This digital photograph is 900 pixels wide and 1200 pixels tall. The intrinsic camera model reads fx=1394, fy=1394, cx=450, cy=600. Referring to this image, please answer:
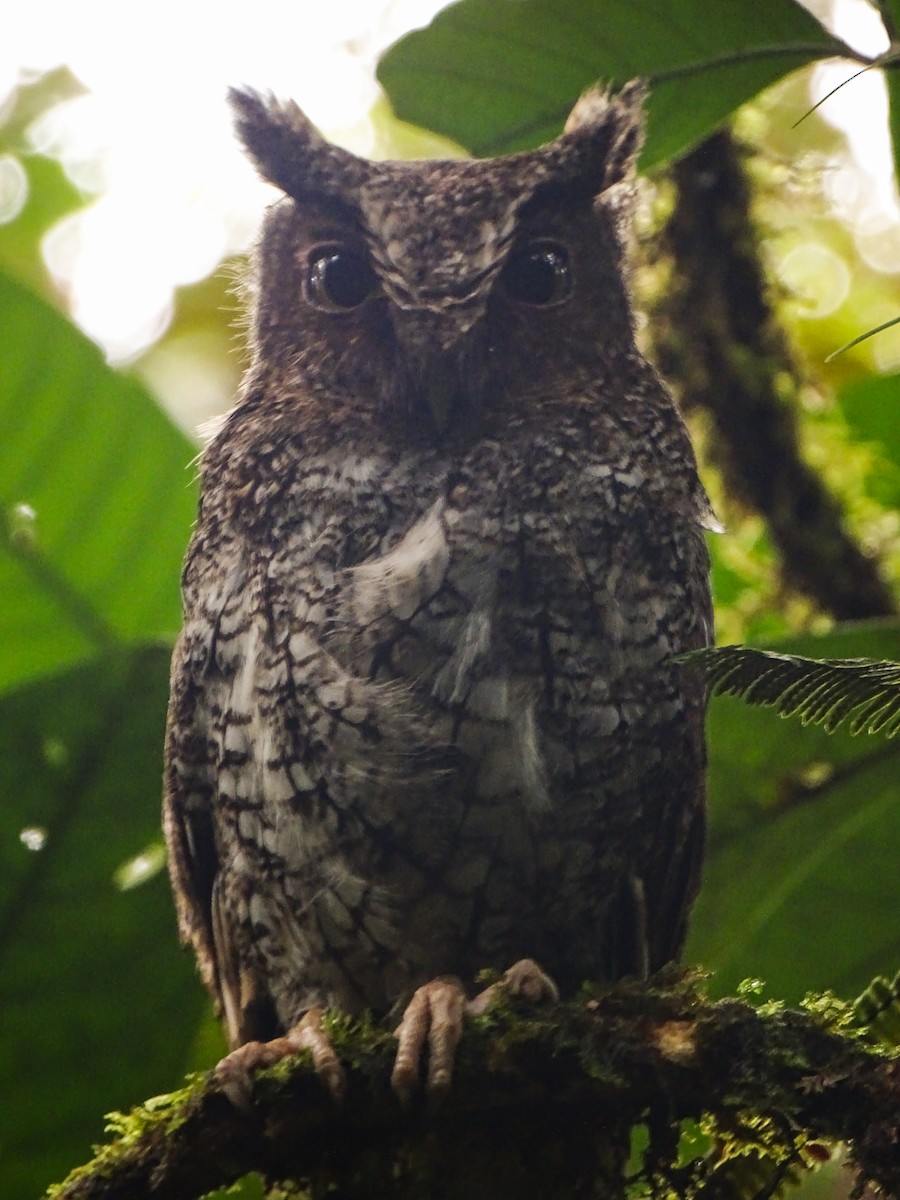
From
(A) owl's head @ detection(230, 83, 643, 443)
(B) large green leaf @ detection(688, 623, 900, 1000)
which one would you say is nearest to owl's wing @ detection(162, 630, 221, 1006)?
(A) owl's head @ detection(230, 83, 643, 443)

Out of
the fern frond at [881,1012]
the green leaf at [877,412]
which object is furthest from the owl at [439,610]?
the green leaf at [877,412]

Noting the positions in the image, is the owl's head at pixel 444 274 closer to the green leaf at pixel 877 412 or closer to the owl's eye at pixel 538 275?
the owl's eye at pixel 538 275

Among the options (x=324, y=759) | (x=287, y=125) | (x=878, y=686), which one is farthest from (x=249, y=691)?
(x=878, y=686)

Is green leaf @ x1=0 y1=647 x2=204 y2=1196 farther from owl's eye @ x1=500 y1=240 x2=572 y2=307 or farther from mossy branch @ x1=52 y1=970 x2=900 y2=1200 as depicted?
owl's eye @ x1=500 y1=240 x2=572 y2=307

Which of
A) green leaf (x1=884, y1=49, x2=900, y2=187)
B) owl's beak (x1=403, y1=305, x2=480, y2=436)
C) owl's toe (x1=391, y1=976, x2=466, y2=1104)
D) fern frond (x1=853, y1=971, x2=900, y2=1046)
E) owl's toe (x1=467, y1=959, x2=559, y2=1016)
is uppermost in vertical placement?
green leaf (x1=884, y1=49, x2=900, y2=187)

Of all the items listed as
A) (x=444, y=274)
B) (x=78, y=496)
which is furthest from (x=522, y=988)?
(x=78, y=496)

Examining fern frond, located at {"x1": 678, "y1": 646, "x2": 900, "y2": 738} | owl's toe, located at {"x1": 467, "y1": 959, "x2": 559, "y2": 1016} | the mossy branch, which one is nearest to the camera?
fern frond, located at {"x1": 678, "y1": 646, "x2": 900, "y2": 738}

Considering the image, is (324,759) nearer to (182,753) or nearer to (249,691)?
(249,691)
